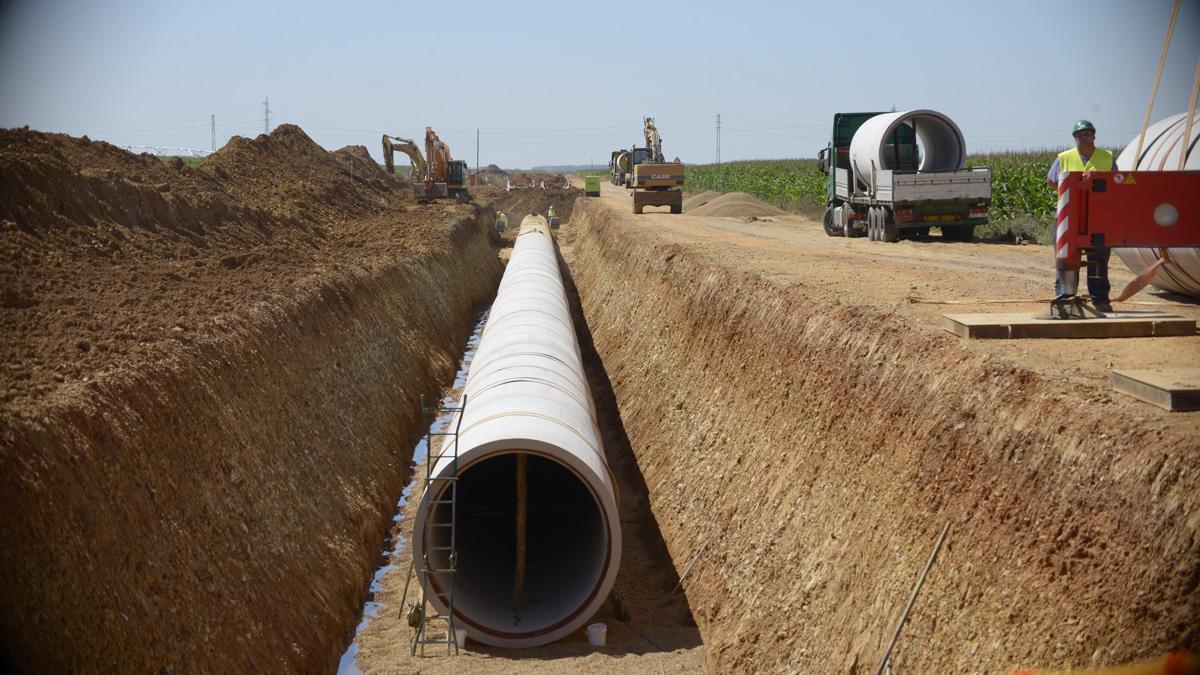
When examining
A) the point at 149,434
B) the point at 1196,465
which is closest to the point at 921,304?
the point at 1196,465

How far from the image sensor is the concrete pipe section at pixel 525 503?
1008 cm

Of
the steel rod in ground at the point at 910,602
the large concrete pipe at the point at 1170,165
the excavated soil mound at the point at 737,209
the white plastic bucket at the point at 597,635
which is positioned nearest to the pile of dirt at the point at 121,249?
the white plastic bucket at the point at 597,635

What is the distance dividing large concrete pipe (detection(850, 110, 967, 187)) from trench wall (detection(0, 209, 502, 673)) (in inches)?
561

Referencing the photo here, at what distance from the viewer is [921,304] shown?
37.9 ft

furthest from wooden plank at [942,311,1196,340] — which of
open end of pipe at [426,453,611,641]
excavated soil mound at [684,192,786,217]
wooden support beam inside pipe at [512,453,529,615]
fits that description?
excavated soil mound at [684,192,786,217]

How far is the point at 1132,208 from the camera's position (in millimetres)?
9266

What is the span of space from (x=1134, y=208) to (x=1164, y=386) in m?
3.33

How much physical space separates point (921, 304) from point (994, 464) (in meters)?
4.66

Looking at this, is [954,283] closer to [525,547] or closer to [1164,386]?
[525,547]

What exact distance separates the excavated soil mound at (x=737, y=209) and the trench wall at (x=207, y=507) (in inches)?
1061

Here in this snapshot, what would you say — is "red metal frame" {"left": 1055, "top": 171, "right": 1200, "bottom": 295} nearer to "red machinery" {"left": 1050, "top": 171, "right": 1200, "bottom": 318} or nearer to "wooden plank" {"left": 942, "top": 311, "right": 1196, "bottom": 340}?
"red machinery" {"left": 1050, "top": 171, "right": 1200, "bottom": 318}

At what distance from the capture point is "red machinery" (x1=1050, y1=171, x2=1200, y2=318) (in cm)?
921

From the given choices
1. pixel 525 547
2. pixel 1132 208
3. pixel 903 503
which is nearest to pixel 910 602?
pixel 903 503

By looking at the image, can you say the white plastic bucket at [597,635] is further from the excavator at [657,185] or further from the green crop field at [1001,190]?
the excavator at [657,185]
